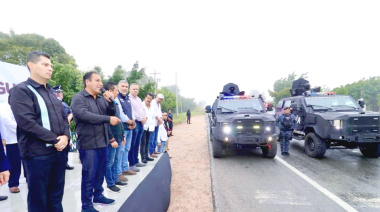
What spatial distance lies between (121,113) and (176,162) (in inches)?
136

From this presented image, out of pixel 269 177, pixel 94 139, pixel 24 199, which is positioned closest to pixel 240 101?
pixel 269 177

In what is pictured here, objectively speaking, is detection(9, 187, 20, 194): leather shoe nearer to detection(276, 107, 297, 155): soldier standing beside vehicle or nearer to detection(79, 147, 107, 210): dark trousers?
detection(79, 147, 107, 210): dark trousers

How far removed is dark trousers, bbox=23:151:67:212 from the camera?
5.86ft

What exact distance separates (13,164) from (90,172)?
190cm

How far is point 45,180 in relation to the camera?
1.86 meters

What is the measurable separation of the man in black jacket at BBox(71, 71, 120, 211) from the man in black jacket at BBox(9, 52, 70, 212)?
336 millimetres

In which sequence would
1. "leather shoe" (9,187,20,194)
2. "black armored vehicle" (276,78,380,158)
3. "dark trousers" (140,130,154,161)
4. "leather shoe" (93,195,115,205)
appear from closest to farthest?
"leather shoe" (93,195,115,205) < "leather shoe" (9,187,20,194) < "dark trousers" (140,130,154,161) < "black armored vehicle" (276,78,380,158)

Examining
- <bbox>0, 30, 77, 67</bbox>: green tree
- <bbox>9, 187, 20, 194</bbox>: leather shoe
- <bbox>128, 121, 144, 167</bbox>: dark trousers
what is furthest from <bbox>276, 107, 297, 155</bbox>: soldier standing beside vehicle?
<bbox>0, 30, 77, 67</bbox>: green tree

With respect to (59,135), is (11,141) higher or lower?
lower

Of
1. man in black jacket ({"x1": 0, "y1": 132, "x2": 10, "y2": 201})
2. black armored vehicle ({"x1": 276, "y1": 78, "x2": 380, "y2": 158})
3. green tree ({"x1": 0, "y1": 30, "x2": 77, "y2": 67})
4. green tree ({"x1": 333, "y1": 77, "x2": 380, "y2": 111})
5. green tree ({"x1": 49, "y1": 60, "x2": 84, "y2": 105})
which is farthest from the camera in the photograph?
green tree ({"x1": 333, "y1": 77, "x2": 380, "y2": 111})

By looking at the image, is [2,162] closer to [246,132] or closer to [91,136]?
[91,136]

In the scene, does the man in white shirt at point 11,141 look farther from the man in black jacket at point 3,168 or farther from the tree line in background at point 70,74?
the tree line in background at point 70,74

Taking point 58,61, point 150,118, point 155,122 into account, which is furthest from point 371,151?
point 58,61

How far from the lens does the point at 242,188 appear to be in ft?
14.1
